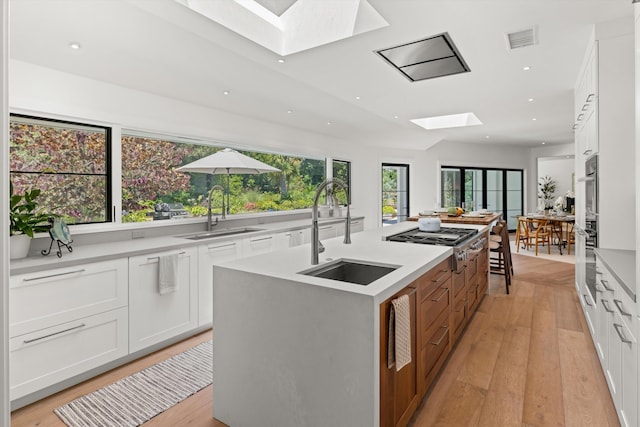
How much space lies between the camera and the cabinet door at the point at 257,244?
3838 millimetres

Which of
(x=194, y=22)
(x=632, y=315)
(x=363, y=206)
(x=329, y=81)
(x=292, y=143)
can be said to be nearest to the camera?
(x=632, y=315)

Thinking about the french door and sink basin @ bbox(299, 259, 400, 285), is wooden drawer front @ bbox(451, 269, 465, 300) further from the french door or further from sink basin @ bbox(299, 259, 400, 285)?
the french door

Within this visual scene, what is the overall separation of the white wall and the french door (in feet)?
12.4

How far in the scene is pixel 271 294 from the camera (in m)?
1.82

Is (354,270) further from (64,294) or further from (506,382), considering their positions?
(64,294)

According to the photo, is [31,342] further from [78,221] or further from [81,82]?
[81,82]

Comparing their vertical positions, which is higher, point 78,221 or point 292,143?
point 292,143

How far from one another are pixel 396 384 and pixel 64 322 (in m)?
2.13

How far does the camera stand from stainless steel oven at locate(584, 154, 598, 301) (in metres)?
2.95

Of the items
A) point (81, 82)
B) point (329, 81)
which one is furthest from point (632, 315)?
point (81, 82)

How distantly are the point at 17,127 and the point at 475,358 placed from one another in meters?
3.90

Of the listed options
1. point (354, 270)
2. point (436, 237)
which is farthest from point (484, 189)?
point (354, 270)

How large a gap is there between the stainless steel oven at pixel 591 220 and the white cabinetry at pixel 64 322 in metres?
3.65

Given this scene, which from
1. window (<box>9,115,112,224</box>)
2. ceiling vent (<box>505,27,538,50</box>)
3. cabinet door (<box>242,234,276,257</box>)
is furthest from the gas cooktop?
window (<box>9,115,112,224</box>)
